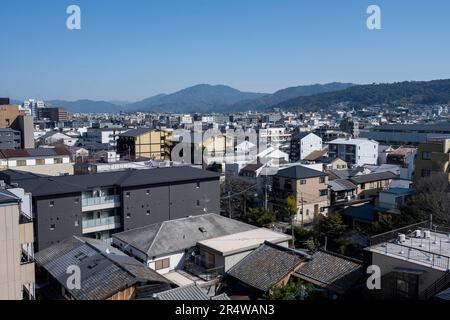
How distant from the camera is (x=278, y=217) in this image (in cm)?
1808

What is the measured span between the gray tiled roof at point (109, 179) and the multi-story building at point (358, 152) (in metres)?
17.9

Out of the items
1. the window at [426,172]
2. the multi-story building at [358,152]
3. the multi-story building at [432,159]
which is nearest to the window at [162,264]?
the multi-story building at [432,159]

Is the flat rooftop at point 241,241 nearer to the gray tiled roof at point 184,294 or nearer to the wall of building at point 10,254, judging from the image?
the gray tiled roof at point 184,294

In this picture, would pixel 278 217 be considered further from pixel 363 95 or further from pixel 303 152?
pixel 363 95

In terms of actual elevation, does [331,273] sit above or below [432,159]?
below

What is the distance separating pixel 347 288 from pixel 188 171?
8401mm

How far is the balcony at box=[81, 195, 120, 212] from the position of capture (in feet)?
44.0

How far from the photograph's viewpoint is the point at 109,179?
1412 cm

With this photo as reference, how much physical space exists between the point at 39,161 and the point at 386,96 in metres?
124

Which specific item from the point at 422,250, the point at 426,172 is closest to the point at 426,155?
the point at 426,172

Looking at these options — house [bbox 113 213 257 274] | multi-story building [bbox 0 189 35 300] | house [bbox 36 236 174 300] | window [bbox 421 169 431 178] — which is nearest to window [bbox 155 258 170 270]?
house [bbox 113 213 257 274]

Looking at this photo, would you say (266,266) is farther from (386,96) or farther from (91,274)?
(386,96)

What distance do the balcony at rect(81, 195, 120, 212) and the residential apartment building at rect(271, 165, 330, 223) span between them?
24.0 ft
